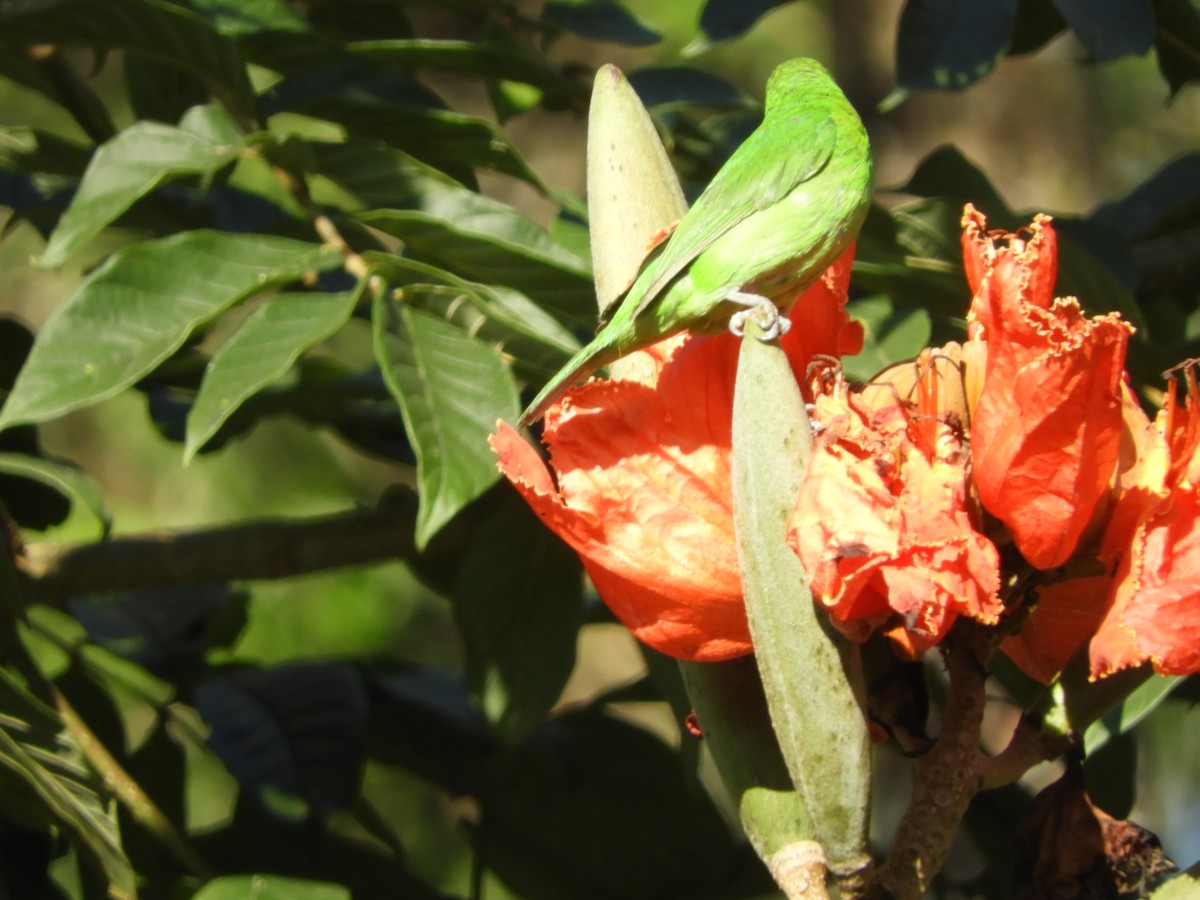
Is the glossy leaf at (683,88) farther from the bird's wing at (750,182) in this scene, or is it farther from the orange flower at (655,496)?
the orange flower at (655,496)

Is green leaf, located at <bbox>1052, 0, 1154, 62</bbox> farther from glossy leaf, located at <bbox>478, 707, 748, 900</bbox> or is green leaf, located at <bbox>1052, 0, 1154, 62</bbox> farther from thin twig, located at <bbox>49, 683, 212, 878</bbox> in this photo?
thin twig, located at <bbox>49, 683, 212, 878</bbox>

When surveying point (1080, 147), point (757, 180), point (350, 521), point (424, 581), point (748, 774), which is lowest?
point (1080, 147)

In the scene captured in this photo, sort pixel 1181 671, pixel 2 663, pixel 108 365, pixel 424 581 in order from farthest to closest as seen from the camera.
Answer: pixel 424 581 → pixel 2 663 → pixel 108 365 → pixel 1181 671

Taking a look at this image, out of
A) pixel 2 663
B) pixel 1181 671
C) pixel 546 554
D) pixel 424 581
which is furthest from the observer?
pixel 424 581

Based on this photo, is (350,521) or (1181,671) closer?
(1181,671)

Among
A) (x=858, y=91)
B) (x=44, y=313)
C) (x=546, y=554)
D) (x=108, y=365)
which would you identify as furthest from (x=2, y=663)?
(x=858, y=91)

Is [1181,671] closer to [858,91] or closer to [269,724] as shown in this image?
[269,724]

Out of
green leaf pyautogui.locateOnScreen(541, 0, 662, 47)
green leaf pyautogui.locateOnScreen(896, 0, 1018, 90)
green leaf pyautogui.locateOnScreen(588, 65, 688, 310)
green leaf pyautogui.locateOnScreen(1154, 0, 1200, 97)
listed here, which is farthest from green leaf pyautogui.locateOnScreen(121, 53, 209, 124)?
green leaf pyautogui.locateOnScreen(1154, 0, 1200, 97)

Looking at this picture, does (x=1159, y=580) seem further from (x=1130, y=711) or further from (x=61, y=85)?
(x=61, y=85)
